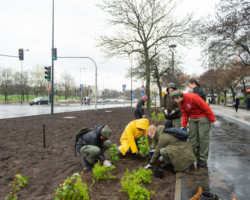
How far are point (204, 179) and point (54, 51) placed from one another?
652 inches

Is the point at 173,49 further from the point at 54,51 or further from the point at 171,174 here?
the point at 171,174

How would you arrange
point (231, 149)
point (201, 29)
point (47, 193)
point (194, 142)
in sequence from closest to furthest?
Answer: point (47, 193) → point (194, 142) → point (231, 149) → point (201, 29)

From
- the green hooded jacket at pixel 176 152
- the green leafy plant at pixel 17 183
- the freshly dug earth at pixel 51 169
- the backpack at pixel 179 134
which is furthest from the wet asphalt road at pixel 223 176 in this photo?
the green leafy plant at pixel 17 183

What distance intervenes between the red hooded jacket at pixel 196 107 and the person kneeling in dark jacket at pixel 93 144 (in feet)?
5.80

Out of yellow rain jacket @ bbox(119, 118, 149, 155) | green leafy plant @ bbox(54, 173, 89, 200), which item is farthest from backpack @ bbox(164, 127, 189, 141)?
green leafy plant @ bbox(54, 173, 89, 200)

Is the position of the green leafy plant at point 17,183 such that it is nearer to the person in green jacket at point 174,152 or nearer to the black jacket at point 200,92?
the person in green jacket at point 174,152

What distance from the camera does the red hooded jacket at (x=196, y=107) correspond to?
416 cm

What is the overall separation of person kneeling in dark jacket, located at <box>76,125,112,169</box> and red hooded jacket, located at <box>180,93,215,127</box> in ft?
5.80

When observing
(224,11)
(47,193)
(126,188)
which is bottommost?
(47,193)

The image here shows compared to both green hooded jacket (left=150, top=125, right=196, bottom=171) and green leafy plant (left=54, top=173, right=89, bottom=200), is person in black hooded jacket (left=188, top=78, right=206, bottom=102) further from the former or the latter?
green leafy plant (left=54, top=173, right=89, bottom=200)

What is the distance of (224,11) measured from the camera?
44.4 feet

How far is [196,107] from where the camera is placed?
167 inches

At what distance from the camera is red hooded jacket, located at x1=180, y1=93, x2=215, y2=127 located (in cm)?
416

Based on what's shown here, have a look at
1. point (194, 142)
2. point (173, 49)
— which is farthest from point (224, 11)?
point (194, 142)
